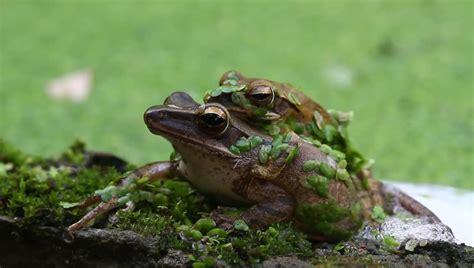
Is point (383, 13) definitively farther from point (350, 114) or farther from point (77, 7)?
point (350, 114)

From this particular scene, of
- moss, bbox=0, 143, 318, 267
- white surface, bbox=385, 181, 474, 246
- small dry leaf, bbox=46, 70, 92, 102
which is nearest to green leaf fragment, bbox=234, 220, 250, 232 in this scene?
moss, bbox=0, 143, 318, 267

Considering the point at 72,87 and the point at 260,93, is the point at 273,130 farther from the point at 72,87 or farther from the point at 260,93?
the point at 72,87

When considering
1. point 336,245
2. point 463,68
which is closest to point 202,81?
point 463,68

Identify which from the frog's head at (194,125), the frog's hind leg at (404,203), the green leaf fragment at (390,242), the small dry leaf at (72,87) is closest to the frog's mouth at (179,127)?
the frog's head at (194,125)

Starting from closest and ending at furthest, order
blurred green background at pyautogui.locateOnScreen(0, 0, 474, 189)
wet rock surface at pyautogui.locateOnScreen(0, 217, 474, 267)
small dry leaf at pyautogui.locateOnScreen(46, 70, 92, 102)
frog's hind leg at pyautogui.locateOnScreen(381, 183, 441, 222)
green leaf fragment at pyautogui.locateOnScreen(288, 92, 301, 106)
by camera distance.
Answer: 1. wet rock surface at pyautogui.locateOnScreen(0, 217, 474, 267)
2. green leaf fragment at pyautogui.locateOnScreen(288, 92, 301, 106)
3. frog's hind leg at pyautogui.locateOnScreen(381, 183, 441, 222)
4. blurred green background at pyautogui.locateOnScreen(0, 0, 474, 189)
5. small dry leaf at pyautogui.locateOnScreen(46, 70, 92, 102)

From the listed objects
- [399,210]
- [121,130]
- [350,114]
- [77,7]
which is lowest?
[399,210]

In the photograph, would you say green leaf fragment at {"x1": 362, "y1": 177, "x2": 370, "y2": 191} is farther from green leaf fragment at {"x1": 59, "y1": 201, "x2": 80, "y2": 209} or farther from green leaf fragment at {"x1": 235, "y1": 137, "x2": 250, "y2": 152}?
green leaf fragment at {"x1": 59, "y1": 201, "x2": 80, "y2": 209}

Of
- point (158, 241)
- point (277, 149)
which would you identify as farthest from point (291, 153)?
point (158, 241)
